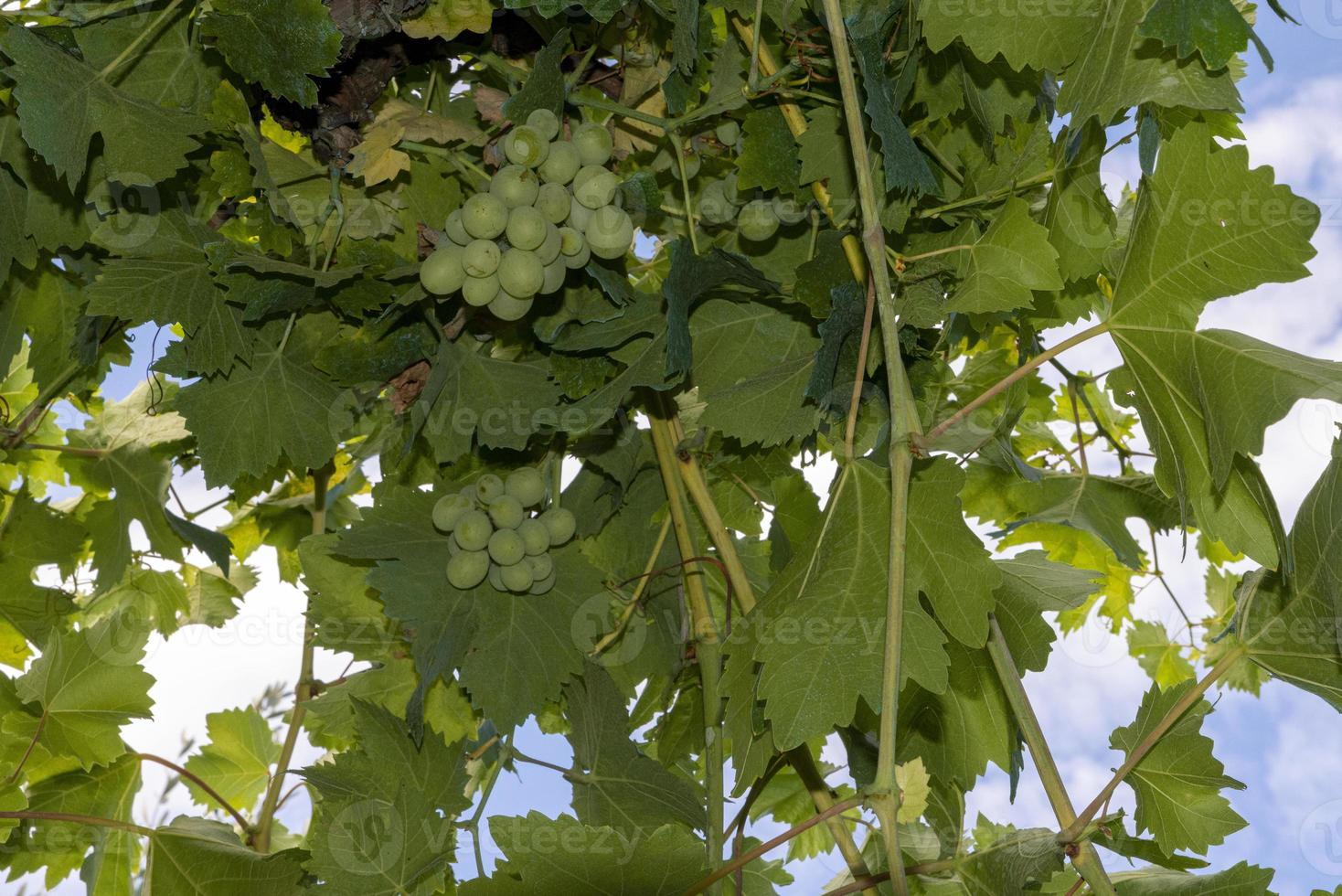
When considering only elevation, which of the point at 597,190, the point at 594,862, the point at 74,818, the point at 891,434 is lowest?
the point at 594,862

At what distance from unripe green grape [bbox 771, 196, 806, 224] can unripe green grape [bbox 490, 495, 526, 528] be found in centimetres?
36

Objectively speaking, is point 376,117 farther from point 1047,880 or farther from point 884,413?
point 1047,880

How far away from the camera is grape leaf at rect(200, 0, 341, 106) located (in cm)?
83

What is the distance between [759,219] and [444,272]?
29 centimetres

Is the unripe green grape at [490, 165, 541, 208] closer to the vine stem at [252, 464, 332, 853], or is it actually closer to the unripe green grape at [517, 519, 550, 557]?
the unripe green grape at [517, 519, 550, 557]

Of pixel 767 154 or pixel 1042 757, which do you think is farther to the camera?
pixel 767 154

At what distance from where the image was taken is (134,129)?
2.99ft

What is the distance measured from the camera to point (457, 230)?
0.89 m

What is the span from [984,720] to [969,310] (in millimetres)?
380

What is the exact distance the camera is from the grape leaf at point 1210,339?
736mm

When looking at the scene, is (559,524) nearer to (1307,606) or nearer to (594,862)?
(594,862)

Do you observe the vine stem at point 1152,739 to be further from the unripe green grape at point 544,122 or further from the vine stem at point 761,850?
the unripe green grape at point 544,122

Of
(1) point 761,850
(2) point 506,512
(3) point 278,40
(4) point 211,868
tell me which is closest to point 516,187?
(3) point 278,40

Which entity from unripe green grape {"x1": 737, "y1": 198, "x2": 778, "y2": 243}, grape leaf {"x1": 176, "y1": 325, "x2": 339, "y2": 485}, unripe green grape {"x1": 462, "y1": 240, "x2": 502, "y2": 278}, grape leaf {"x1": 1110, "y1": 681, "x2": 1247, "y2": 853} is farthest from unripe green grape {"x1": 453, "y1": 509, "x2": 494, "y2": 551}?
grape leaf {"x1": 1110, "y1": 681, "x2": 1247, "y2": 853}
